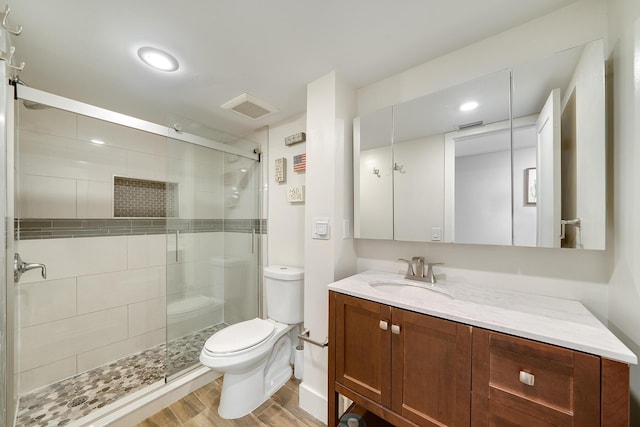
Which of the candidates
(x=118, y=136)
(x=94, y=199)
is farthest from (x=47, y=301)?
(x=118, y=136)

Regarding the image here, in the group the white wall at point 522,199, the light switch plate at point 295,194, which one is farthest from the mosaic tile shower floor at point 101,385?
the white wall at point 522,199

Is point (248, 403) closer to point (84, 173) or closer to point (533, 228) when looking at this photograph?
point (533, 228)

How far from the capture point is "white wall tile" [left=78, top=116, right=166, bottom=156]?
1960 millimetres

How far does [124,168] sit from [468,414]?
2961mm

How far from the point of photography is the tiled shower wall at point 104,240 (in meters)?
1.73

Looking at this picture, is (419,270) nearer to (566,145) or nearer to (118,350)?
(566,145)

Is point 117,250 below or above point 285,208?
below

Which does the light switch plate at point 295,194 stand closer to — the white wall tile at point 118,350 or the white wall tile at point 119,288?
the white wall tile at point 119,288

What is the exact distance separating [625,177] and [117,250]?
3263 mm

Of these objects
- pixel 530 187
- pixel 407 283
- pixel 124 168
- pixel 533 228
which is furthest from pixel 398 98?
pixel 124 168

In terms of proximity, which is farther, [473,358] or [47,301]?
[47,301]

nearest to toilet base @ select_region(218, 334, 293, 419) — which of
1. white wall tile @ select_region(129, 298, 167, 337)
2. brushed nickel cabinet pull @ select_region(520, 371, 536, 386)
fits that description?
white wall tile @ select_region(129, 298, 167, 337)

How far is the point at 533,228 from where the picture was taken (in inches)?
43.8

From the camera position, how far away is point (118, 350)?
2102mm
